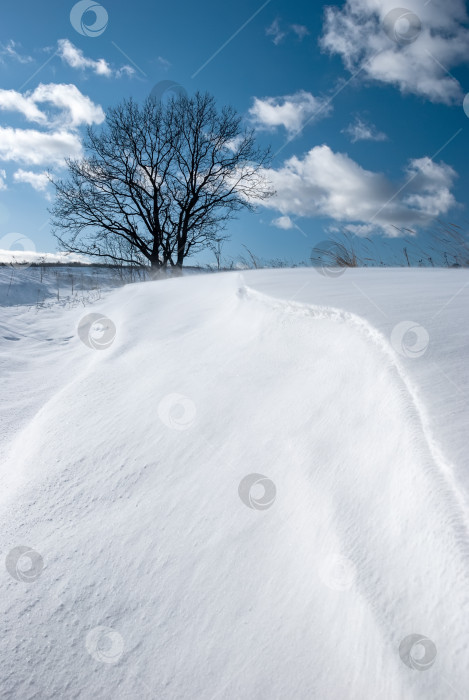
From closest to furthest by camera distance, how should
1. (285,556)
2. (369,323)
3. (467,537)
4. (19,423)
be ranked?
(467,537) < (285,556) < (369,323) < (19,423)

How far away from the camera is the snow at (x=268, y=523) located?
0.83m

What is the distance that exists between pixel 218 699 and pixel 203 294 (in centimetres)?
300

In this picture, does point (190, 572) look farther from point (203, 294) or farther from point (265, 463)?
point (203, 294)

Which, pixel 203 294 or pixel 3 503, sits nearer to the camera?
pixel 3 503

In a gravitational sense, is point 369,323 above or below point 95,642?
above

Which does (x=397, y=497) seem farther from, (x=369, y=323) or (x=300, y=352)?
(x=300, y=352)

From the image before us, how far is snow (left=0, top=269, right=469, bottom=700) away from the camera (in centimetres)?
83

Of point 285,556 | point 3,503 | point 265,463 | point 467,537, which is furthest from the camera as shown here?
point 3,503

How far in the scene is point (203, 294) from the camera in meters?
3.62

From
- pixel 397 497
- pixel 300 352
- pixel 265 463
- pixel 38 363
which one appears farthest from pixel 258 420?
pixel 38 363

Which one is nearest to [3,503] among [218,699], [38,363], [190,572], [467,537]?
[190,572]

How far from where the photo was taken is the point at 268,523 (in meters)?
1.17

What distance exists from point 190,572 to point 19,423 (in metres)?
1.88

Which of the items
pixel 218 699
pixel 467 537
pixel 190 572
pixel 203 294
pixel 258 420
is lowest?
pixel 218 699
